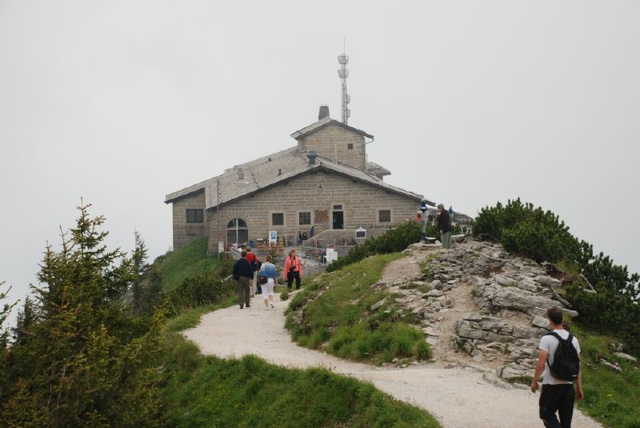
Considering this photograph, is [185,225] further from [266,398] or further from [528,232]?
[266,398]

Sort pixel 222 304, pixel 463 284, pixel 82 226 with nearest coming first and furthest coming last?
pixel 82 226, pixel 463 284, pixel 222 304

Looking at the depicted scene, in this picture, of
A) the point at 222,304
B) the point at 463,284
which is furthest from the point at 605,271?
the point at 222,304

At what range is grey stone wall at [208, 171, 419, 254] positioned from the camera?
162 feet

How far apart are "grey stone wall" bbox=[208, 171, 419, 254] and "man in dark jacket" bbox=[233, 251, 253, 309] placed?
76.3 ft

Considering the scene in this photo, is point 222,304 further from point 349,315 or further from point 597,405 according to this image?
point 597,405

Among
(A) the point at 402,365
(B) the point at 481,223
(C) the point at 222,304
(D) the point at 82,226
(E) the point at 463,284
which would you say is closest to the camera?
(A) the point at 402,365

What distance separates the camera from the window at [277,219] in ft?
162

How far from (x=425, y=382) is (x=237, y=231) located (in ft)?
118

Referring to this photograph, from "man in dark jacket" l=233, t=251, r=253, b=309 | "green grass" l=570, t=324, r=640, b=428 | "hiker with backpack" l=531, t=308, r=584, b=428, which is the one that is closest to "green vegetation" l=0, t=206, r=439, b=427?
"hiker with backpack" l=531, t=308, r=584, b=428

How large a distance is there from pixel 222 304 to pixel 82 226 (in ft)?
33.9

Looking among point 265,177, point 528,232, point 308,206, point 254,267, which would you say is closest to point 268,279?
point 254,267

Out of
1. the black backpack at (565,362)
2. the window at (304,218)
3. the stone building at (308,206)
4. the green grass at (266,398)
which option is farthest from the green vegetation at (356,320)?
the window at (304,218)

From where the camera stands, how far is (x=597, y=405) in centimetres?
1294

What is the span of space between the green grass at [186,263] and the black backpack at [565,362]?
3564 cm
